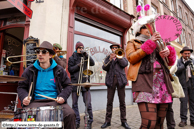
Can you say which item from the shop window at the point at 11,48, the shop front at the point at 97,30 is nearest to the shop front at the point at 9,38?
the shop window at the point at 11,48

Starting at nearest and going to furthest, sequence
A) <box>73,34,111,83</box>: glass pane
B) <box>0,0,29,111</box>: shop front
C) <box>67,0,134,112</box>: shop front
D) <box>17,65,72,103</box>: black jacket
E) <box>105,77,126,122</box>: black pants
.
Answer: <box>17,65,72,103</box>: black jacket, <box>105,77,126,122</box>: black pants, <box>0,0,29,111</box>: shop front, <box>67,0,134,112</box>: shop front, <box>73,34,111,83</box>: glass pane

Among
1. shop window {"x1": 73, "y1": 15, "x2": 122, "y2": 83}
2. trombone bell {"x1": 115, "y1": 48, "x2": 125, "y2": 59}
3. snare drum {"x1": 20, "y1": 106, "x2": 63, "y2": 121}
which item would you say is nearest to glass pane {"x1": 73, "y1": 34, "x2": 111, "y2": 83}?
shop window {"x1": 73, "y1": 15, "x2": 122, "y2": 83}

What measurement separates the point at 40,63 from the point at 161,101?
199 cm

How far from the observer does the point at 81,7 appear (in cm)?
530

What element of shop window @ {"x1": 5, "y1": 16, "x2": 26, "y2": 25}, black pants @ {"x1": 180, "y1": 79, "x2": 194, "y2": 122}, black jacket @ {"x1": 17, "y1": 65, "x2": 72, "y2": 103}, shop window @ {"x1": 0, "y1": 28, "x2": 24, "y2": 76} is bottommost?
black pants @ {"x1": 180, "y1": 79, "x2": 194, "y2": 122}

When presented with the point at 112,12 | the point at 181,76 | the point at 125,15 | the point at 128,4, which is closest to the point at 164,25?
the point at 181,76

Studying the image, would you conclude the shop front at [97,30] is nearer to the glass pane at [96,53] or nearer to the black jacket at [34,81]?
the glass pane at [96,53]

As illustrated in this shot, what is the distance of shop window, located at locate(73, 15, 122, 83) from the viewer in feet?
18.0

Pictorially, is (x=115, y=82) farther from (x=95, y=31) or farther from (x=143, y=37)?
(x=95, y=31)

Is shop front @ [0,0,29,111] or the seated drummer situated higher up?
shop front @ [0,0,29,111]

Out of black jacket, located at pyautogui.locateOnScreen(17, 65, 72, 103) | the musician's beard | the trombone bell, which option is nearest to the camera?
the musician's beard

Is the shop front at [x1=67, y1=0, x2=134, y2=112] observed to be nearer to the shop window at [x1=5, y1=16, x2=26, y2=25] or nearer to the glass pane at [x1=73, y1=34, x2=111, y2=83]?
the glass pane at [x1=73, y1=34, x2=111, y2=83]

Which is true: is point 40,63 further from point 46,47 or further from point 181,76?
point 181,76

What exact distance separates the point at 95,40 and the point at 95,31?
0.45 metres
